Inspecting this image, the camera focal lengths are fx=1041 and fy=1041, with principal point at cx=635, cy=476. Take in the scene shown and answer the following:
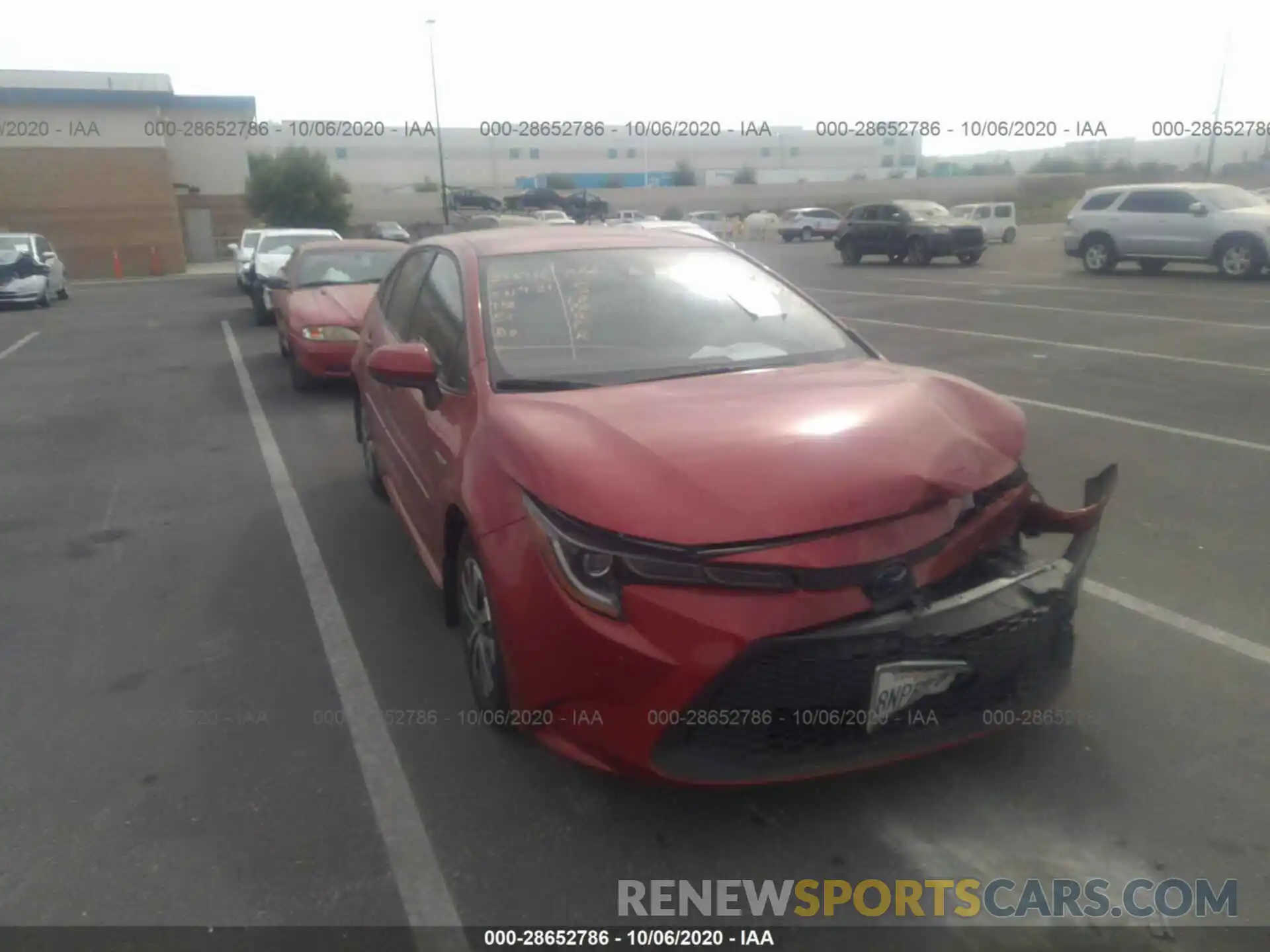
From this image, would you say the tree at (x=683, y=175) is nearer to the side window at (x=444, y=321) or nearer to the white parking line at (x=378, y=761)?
the side window at (x=444, y=321)

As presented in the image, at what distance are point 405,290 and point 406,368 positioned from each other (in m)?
1.58

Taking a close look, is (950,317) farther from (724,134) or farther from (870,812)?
(724,134)

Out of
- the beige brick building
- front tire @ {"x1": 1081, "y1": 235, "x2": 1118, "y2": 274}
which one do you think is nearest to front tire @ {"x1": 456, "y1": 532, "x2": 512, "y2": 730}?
front tire @ {"x1": 1081, "y1": 235, "x2": 1118, "y2": 274}

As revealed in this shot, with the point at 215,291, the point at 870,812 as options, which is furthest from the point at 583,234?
the point at 215,291

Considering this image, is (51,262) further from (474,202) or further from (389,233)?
(474,202)

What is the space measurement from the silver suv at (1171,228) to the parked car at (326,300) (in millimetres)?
14320

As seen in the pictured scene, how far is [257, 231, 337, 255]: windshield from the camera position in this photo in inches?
690

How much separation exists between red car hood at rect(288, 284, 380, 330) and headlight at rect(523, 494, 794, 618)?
→ 6.88 metres

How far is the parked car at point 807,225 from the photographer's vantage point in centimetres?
4381

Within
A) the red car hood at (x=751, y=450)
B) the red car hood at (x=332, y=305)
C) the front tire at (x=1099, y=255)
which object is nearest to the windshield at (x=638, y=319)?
the red car hood at (x=751, y=450)

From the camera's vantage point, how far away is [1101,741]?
3318 mm

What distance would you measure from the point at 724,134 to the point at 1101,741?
8475cm

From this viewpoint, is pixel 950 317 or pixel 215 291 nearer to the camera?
pixel 950 317

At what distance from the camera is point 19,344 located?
15062 millimetres
